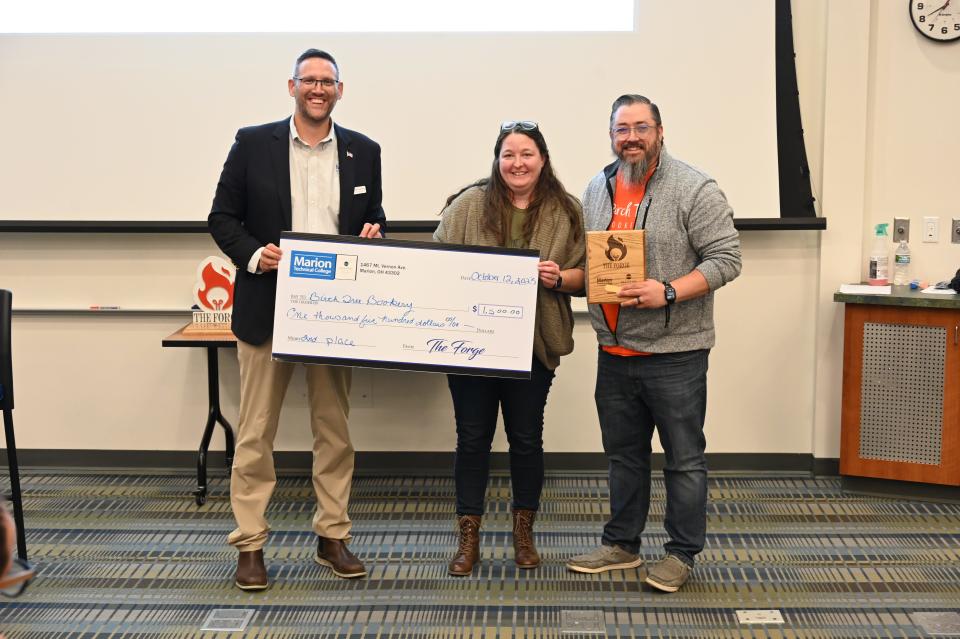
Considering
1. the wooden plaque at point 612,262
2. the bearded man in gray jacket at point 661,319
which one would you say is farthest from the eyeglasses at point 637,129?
the wooden plaque at point 612,262

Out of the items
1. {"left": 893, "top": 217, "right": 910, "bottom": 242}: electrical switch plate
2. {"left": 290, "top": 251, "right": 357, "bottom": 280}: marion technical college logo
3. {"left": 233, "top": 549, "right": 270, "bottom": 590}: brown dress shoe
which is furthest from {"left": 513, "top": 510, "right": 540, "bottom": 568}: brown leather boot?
{"left": 893, "top": 217, "right": 910, "bottom": 242}: electrical switch plate

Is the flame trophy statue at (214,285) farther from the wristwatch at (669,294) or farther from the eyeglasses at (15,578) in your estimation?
the eyeglasses at (15,578)

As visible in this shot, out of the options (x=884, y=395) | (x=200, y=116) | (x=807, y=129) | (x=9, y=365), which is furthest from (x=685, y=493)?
(x=200, y=116)

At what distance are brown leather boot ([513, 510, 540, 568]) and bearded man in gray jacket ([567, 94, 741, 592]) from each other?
0.19 m

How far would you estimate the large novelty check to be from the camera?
127 inches

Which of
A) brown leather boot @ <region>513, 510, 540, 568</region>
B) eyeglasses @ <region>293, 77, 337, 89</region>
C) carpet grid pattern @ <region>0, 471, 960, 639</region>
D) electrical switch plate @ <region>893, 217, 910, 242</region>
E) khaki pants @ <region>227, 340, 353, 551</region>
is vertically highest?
eyeglasses @ <region>293, 77, 337, 89</region>

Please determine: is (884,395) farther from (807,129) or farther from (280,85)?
(280,85)

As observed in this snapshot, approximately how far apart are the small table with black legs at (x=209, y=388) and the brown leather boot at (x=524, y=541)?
4.86 feet

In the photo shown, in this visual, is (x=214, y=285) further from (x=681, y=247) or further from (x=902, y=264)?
(x=902, y=264)

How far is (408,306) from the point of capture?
3256 mm

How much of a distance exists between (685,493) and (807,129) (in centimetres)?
209

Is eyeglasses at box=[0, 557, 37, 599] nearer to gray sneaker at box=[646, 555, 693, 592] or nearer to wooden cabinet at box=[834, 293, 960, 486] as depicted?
gray sneaker at box=[646, 555, 693, 592]

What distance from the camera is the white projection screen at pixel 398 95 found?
4430 millimetres

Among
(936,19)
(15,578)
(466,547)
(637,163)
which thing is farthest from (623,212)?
(15,578)
